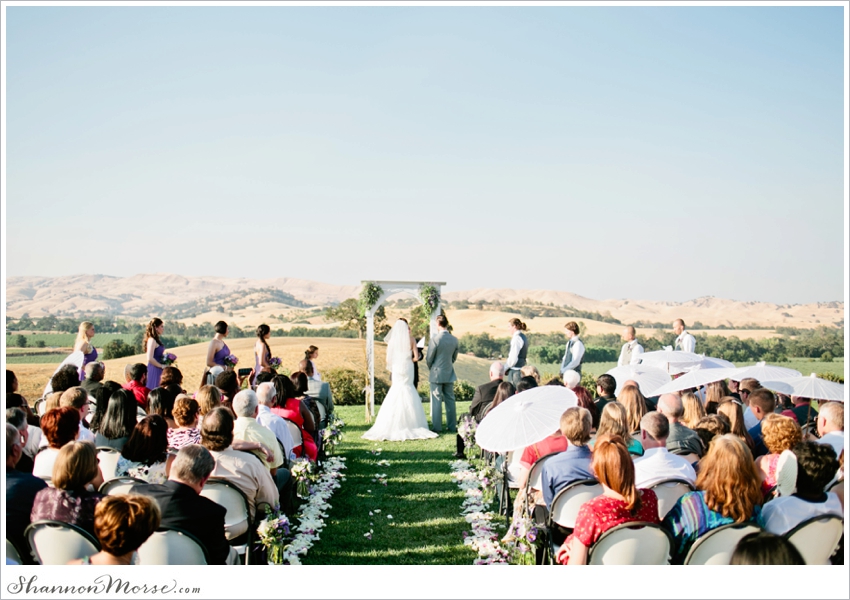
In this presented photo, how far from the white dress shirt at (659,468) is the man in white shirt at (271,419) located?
3499 millimetres

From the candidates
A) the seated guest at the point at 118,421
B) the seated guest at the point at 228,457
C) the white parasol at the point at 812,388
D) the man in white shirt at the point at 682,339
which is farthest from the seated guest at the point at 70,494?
the man in white shirt at the point at 682,339

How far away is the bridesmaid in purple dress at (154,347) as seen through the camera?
8.50m

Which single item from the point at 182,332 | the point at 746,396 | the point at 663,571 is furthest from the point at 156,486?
the point at 182,332

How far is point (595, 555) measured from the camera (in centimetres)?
326

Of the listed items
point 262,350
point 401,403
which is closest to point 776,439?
point 401,403

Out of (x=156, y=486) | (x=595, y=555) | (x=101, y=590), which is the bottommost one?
(x=101, y=590)

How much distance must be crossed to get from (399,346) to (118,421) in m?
6.05

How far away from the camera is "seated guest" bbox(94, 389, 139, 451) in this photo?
520 centimetres

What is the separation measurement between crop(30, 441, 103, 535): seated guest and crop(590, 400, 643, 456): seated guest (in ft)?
11.1

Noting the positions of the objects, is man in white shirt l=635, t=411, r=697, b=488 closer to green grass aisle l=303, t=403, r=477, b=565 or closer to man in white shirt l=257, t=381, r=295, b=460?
green grass aisle l=303, t=403, r=477, b=565

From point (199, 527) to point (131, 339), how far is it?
14.4 m

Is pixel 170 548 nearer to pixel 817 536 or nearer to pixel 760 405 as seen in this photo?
pixel 817 536

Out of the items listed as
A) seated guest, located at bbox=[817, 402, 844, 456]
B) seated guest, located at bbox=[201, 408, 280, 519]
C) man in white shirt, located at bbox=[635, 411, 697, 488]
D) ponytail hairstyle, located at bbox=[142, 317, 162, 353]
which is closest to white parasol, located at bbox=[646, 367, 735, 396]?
seated guest, located at bbox=[817, 402, 844, 456]

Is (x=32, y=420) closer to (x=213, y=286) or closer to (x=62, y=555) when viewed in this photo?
(x=62, y=555)
